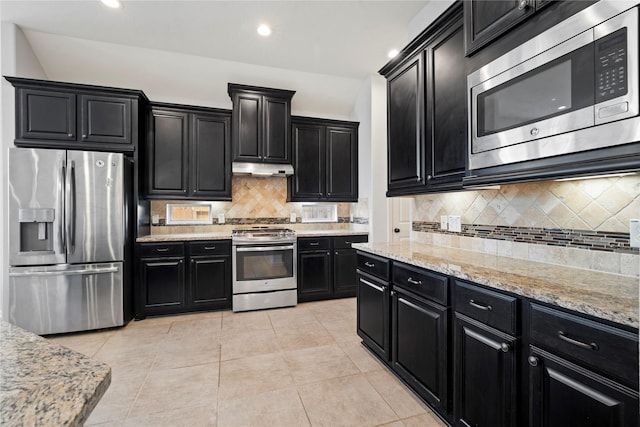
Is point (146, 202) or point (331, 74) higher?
point (331, 74)

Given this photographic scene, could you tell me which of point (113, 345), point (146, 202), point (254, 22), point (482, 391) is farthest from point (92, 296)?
point (482, 391)

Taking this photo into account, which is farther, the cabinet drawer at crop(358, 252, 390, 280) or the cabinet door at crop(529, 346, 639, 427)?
the cabinet drawer at crop(358, 252, 390, 280)

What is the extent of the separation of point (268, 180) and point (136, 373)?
2.86m

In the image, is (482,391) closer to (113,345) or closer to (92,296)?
(113,345)

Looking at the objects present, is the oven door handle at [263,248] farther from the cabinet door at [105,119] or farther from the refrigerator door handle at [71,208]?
the cabinet door at [105,119]

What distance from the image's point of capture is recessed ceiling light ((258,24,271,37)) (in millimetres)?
3110

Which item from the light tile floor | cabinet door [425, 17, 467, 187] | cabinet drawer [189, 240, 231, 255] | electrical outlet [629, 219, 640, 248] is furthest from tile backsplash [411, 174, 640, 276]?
cabinet drawer [189, 240, 231, 255]

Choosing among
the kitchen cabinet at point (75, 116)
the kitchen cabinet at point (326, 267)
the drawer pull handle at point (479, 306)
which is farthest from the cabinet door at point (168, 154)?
the drawer pull handle at point (479, 306)

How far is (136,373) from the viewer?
229 centimetres

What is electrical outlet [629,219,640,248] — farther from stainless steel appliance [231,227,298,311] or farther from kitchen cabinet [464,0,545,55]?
stainless steel appliance [231,227,298,311]

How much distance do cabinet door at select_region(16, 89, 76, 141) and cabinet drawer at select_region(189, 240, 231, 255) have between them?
1710 mm

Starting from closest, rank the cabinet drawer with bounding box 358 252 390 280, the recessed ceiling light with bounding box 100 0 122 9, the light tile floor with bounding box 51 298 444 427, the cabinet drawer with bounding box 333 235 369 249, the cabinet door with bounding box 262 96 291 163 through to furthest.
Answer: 1. the light tile floor with bounding box 51 298 444 427
2. the cabinet drawer with bounding box 358 252 390 280
3. the recessed ceiling light with bounding box 100 0 122 9
4. the cabinet door with bounding box 262 96 291 163
5. the cabinet drawer with bounding box 333 235 369 249

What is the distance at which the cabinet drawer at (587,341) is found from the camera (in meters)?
0.89

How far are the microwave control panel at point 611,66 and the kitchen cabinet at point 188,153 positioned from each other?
3.67m
